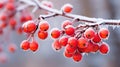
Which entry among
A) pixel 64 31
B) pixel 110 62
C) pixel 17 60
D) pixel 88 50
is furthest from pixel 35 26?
pixel 17 60

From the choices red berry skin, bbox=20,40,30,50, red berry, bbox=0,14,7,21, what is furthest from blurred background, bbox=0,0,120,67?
red berry skin, bbox=20,40,30,50

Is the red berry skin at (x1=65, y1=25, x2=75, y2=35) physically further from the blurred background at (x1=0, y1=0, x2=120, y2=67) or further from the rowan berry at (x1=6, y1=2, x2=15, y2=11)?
the blurred background at (x1=0, y1=0, x2=120, y2=67)

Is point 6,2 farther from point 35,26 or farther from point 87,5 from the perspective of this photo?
point 87,5

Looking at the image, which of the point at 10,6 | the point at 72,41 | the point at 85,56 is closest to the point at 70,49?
the point at 72,41

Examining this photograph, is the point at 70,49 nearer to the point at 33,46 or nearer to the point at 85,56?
the point at 33,46

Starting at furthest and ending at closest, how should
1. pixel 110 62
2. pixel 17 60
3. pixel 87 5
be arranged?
pixel 17 60 → pixel 87 5 → pixel 110 62

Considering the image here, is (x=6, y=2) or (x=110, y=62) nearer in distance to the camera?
(x=6, y=2)
